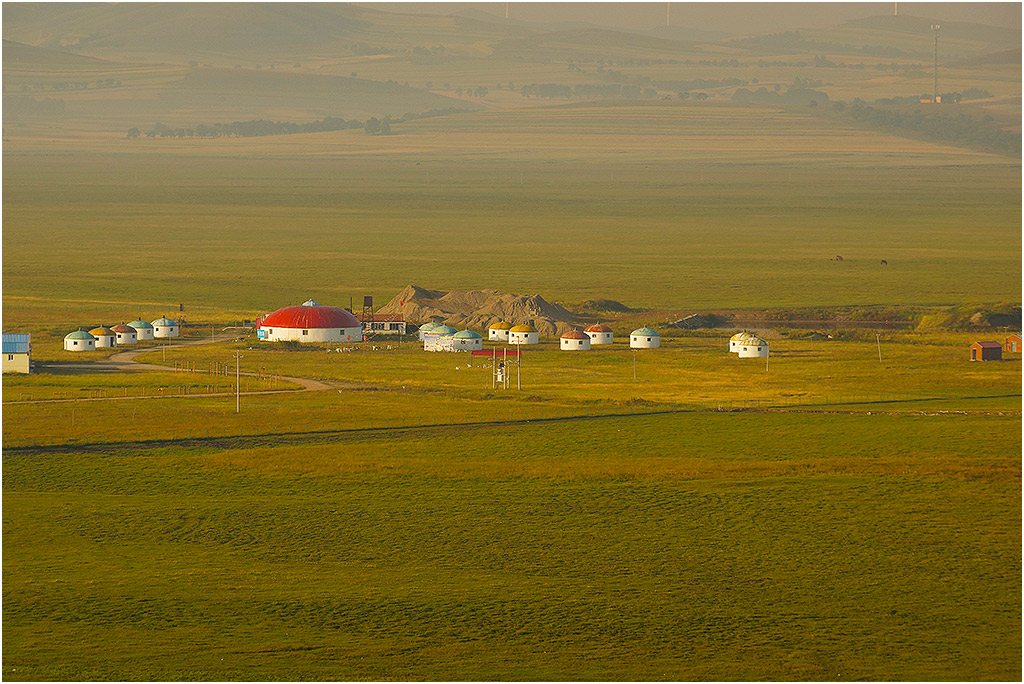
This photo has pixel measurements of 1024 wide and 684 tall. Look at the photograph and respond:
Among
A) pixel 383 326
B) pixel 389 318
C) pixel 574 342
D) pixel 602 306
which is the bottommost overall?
pixel 574 342

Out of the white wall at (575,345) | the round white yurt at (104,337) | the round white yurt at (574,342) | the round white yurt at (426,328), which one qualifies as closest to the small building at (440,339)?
the round white yurt at (426,328)

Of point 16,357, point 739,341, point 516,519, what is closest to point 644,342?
point 739,341

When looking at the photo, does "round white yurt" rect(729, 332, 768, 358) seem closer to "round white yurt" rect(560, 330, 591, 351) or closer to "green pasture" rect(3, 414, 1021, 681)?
"round white yurt" rect(560, 330, 591, 351)

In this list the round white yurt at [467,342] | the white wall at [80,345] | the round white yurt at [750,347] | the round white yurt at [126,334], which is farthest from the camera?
the round white yurt at [126,334]

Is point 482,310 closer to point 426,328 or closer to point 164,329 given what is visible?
point 426,328

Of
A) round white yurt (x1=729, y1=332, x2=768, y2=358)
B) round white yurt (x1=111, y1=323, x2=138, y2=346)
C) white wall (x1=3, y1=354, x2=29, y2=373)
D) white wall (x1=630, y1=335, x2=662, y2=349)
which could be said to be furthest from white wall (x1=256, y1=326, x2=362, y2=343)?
round white yurt (x1=729, y1=332, x2=768, y2=358)

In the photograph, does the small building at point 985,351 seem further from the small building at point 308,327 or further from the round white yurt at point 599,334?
the small building at point 308,327

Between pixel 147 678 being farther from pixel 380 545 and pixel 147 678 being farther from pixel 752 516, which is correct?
pixel 752 516

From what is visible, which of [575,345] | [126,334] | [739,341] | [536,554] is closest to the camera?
[536,554]
